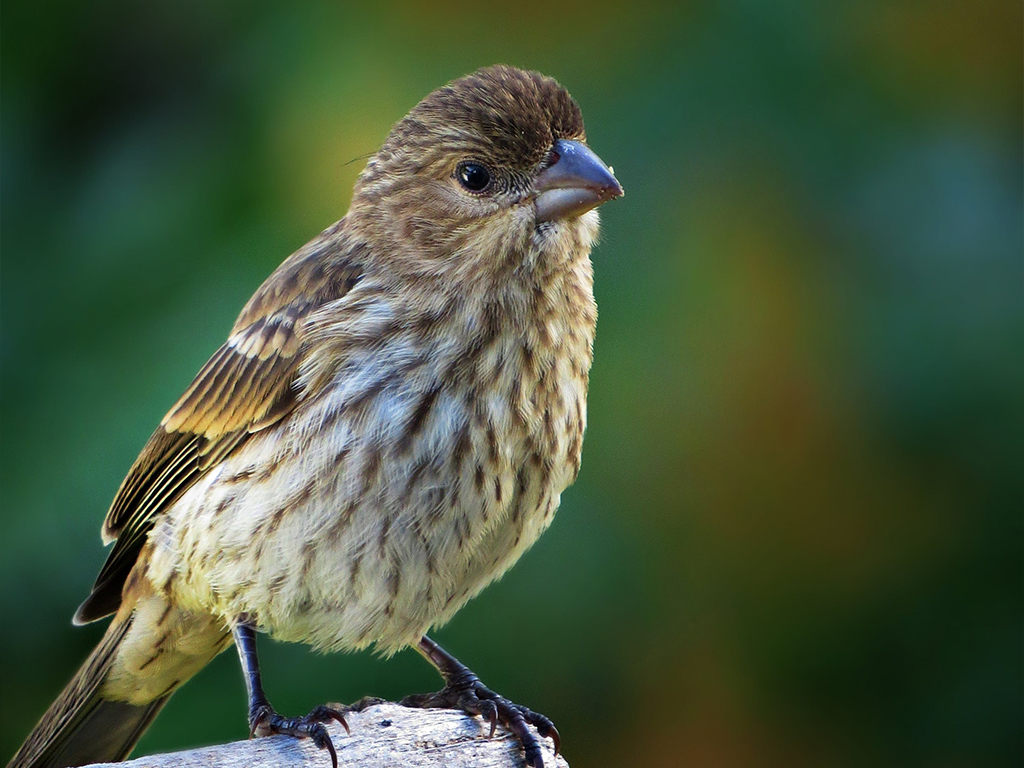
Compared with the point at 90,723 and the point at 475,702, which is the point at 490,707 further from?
the point at 90,723

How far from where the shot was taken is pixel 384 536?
3697mm

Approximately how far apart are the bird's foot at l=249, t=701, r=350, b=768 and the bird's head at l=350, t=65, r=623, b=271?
109 centimetres

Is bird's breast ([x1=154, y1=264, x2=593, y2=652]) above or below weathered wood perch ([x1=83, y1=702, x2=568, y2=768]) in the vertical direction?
above

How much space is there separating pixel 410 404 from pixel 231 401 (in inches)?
23.2

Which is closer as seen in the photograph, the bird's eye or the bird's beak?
the bird's beak

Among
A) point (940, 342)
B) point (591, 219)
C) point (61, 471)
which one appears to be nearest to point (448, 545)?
point (591, 219)

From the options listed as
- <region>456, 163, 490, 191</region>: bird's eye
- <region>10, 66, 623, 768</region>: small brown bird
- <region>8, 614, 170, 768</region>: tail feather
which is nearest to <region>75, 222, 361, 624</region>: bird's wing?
<region>10, 66, 623, 768</region>: small brown bird

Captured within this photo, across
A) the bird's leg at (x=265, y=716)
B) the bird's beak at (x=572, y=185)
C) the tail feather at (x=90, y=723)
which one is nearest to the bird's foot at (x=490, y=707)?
the bird's leg at (x=265, y=716)

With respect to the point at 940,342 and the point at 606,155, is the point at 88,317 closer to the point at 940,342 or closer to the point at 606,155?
the point at 606,155

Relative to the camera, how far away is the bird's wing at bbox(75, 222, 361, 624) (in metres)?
3.93

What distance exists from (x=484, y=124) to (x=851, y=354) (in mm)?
1400

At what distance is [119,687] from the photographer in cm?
428

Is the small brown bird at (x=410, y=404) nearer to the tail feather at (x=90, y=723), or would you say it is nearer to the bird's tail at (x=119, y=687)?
the bird's tail at (x=119, y=687)

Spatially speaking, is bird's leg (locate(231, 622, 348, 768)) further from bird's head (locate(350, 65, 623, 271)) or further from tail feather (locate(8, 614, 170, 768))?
bird's head (locate(350, 65, 623, 271))
